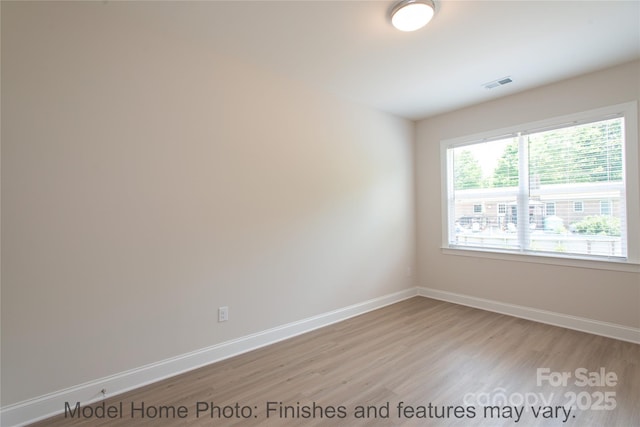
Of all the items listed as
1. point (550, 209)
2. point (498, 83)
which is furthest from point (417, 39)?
point (550, 209)

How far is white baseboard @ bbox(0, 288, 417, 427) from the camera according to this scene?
1.79 meters

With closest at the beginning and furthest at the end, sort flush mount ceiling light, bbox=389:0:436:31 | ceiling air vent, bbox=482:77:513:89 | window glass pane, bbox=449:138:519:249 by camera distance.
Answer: flush mount ceiling light, bbox=389:0:436:31, ceiling air vent, bbox=482:77:513:89, window glass pane, bbox=449:138:519:249

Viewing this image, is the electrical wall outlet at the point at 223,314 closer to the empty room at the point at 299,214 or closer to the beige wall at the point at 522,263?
the empty room at the point at 299,214

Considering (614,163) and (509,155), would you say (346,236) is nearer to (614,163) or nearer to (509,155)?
(509,155)

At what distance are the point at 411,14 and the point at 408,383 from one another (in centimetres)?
268

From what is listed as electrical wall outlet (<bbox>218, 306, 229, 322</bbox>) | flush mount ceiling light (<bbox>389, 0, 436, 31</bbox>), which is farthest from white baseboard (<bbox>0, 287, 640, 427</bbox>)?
flush mount ceiling light (<bbox>389, 0, 436, 31</bbox>)

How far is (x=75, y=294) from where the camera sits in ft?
6.40

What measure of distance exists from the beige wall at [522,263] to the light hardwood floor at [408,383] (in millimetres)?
352

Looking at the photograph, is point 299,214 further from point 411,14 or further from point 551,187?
point 551,187

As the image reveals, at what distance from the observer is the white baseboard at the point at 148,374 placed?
179cm

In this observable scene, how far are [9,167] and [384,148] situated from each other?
12.2 feet

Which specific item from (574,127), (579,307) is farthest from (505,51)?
(579,307)

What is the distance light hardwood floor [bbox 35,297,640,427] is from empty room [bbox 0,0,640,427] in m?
0.02

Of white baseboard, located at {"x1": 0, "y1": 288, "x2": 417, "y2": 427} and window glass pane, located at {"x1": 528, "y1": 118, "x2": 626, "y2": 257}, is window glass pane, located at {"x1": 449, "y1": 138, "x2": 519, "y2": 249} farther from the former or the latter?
white baseboard, located at {"x1": 0, "y1": 288, "x2": 417, "y2": 427}
